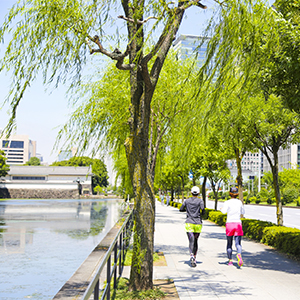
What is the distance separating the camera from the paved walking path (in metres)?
6.39

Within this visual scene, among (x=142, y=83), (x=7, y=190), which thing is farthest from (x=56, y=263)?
(x=7, y=190)

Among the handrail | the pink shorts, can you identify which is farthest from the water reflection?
the pink shorts

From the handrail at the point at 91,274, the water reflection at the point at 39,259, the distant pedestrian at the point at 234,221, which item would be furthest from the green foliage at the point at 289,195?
the handrail at the point at 91,274

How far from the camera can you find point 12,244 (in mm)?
14906

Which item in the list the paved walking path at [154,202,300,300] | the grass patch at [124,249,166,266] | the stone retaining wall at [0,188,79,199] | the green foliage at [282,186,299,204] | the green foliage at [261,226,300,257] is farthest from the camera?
the stone retaining wall at [0,188,79,199]

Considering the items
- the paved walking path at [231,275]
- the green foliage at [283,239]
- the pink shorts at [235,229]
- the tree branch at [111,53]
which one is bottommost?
the paved walking path at [231,275]

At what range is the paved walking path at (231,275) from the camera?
21.0ft

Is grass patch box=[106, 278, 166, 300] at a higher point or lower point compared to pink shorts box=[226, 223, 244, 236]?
lower

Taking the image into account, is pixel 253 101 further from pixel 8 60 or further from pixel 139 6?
pixel 8 60

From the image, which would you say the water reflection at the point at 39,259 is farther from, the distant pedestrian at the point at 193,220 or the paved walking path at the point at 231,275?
the distant pedestrian at the point at 193,220

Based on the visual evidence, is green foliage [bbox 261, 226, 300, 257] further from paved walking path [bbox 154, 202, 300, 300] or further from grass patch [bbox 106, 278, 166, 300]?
grass patch [bbox 106, 278, 166, 300]

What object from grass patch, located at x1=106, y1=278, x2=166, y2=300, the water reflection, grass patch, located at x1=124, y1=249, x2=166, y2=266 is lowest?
the water reflection

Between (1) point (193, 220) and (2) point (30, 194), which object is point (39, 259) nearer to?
(1) point (193, 220)

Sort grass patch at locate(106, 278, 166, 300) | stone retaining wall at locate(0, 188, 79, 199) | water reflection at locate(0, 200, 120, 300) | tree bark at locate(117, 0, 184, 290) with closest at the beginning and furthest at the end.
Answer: grass patch at locate(106, 278, 166, 300) → tree bark at locate(117, 0, 184, 290) → water reflection at locate(0, 200, 120, 300) → stone retaining wall at locate(0, 188, 79, 199)
